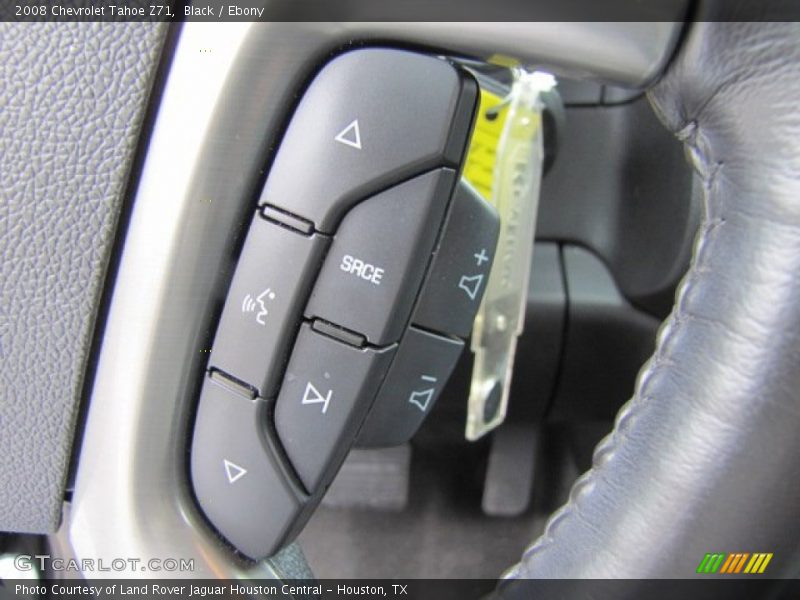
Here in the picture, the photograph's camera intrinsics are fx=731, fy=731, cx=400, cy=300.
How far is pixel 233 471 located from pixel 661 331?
0.27m

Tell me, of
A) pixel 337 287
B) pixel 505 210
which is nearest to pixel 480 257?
pixel 337 287

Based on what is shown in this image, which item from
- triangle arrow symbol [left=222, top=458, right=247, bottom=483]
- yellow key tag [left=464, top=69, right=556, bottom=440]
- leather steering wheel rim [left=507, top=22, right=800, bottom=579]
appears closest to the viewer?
leather steering wheel rim [left=507, top=22, right=800, bottom=579]

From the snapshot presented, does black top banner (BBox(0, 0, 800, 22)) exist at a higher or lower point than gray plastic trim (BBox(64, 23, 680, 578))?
higher

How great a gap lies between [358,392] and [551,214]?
0.53 m

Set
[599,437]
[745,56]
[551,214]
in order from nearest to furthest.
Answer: [745,56]
[551,214]
[599,437]

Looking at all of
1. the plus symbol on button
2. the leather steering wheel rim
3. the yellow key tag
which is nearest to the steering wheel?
the leather steering wheel rim

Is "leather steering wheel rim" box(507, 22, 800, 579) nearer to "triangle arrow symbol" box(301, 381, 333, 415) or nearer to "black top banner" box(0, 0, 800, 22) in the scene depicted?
"black top banner" box(0, 0, 800, 22)

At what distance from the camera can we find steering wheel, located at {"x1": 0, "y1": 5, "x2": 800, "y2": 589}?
1.13 feet

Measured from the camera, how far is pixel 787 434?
1.16ft

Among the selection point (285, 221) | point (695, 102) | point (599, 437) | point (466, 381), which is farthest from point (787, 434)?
point (599, 437)

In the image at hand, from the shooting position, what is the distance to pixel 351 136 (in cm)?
38

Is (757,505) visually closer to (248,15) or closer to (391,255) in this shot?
(391,255)

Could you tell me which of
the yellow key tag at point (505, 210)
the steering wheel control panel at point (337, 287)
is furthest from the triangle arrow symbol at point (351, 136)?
the yellow key tag at point (505, 210)
